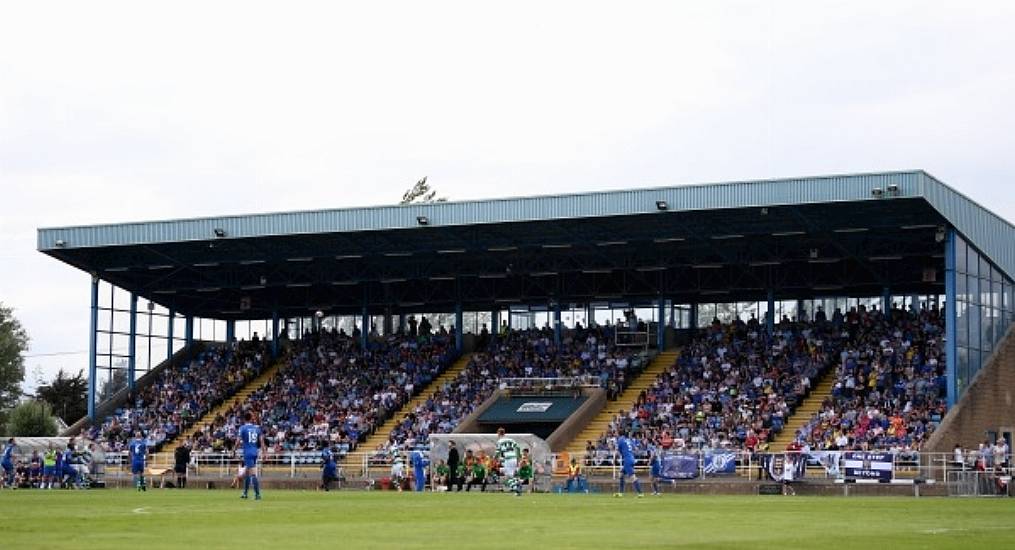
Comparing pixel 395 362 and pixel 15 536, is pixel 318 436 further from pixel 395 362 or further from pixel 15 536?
pixel 15 536

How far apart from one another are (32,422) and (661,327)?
104ft

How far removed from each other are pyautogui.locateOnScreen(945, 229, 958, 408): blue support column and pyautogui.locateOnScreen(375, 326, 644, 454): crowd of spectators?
1349cm

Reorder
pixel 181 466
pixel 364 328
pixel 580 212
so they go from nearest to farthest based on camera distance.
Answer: pixel 181 466 → pixel 580 212 → pixel 364 328

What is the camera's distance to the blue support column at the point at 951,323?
2041 inches

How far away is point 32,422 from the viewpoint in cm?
7944

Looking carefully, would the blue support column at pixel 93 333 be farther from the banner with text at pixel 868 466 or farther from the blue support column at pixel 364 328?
the banner with text at pixel 868 466

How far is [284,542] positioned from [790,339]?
43.5 meters

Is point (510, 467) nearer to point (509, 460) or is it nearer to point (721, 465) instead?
point (509, 460)

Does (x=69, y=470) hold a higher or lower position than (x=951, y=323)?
lower

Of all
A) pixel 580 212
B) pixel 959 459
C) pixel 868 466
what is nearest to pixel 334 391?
pixel 580 212

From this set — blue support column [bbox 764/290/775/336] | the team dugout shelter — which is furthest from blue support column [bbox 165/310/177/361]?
blue support column [bbox 764/290/775/336]

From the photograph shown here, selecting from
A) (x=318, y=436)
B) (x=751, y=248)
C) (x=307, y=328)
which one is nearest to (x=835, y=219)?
(x=751, y=248)

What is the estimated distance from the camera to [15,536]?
20547mm

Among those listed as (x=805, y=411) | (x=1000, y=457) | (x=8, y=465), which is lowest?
(x=8, y=465)
